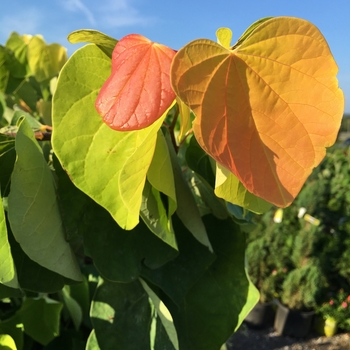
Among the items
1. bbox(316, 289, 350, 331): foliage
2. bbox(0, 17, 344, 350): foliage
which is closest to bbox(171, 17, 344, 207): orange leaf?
bbox(0, 17, 344, 350): foliage

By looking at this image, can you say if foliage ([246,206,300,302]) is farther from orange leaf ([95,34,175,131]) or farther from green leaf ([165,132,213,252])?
orange leaf ([95,34,175,131])

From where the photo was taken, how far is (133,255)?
1.45ft

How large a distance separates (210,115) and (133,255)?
0.22 m

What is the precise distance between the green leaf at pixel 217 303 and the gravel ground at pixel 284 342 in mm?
3065

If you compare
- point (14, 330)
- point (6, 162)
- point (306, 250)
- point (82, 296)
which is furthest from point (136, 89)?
point (306, 250)

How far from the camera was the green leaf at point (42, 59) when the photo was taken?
0.98 metres

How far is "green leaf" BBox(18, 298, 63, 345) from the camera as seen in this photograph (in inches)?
23.4

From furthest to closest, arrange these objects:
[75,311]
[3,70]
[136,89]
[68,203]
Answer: [3,70] < [75,311] < [68,203] < [136,89]

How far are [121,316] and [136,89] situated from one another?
1.00ft

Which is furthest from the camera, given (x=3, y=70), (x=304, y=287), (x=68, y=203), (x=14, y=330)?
(x=304, y=287)

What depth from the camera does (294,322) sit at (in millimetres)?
3422

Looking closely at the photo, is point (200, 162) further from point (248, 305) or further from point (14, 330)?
point (14, 330)

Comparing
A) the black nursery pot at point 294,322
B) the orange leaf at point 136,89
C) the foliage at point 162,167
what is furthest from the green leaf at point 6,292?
the black nursery pot at point 294,322

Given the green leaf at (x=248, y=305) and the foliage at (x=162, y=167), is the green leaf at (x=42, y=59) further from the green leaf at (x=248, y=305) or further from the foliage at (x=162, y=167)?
the green leaf at (x=248, y=305)
